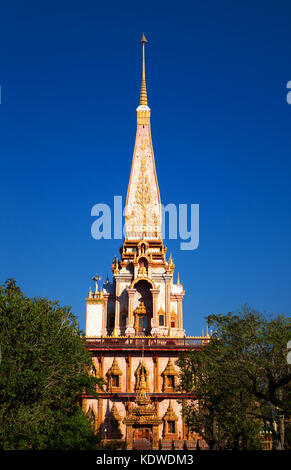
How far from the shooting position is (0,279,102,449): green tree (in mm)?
35812

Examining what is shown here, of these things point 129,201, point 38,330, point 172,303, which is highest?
point 129,201

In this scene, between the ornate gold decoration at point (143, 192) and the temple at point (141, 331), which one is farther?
the ornate gold decoration at point (143, 192)

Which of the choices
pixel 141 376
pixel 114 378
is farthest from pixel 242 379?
pixel 114 378

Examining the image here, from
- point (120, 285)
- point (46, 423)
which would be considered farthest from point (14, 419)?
point (120, 285)

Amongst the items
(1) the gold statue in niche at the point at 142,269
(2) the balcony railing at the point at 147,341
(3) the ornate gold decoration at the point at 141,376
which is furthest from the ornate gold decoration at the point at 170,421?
(1) the gold statue in niche at the point at 142,269

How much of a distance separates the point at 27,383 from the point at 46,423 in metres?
2.79

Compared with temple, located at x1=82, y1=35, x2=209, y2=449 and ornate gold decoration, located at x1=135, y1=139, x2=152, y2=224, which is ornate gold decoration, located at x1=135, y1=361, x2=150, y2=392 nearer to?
temple, located at x1=82, y1=35, x2=209, y2=449

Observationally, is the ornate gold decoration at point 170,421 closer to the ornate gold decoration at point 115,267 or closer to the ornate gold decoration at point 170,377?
the ornate gold decoration at point 170,377

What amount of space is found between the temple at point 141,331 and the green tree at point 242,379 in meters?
4.99

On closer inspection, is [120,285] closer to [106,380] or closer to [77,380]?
[106,380]

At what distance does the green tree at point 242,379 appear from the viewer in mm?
32719

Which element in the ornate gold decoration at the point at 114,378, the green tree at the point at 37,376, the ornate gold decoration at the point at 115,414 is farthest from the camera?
the ornate gold decoration at the point at 114,378

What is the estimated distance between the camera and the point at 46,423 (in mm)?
36594
